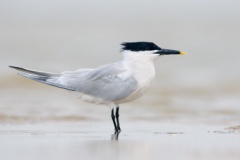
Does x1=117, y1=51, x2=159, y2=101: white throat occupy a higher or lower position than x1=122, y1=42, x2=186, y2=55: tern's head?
lower

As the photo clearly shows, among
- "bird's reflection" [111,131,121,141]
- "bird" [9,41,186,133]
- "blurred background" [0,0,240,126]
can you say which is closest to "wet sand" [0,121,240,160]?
"bird's reflection" [111,131,121,141]

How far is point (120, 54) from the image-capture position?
18344 millimetres

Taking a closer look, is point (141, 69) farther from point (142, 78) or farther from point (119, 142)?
point (119, 142)

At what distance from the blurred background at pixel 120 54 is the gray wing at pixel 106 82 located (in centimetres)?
97

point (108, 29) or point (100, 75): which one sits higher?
point (108, 29)

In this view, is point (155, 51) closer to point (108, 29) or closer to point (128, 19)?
point (108, 29)

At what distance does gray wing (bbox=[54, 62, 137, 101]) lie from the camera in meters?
10.2

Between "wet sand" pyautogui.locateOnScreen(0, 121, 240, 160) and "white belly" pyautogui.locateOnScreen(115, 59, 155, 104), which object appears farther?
"white belly" pyautogui.locateOnScreen(115, 59, 155, 104)

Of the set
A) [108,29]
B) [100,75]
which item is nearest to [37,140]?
[100,75]

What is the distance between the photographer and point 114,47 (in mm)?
19438

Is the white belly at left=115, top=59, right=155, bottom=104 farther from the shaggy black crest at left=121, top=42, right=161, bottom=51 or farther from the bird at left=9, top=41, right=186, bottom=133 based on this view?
the shaggy black crest at left=121, top=42, right=161, bottom=51

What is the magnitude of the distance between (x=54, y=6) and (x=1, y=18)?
5298mm

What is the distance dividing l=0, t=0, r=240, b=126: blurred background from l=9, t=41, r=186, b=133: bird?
0.92 metres

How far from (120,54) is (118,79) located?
8.12 metres
